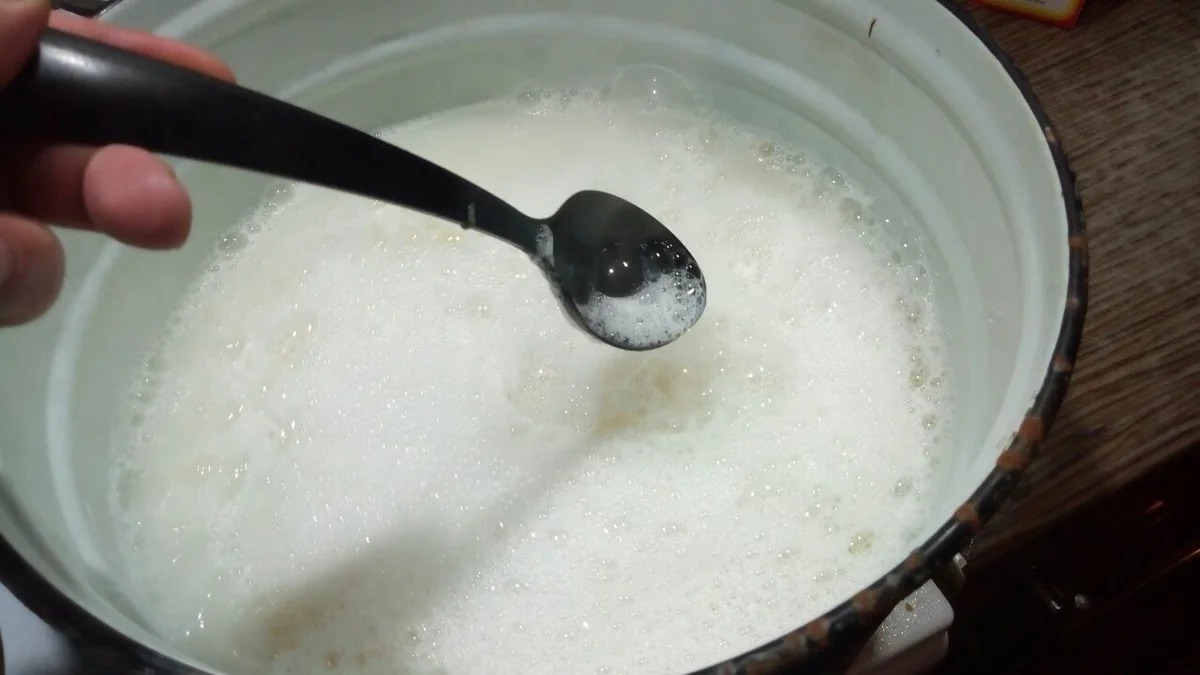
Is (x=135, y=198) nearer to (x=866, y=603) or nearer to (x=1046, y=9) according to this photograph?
(x=866, y=603)

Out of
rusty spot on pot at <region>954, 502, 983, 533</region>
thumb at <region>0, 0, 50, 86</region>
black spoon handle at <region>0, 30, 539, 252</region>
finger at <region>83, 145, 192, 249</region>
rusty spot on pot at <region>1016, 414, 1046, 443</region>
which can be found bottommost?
rusty spot on pot at <region>954, 502, 983, 533</region>

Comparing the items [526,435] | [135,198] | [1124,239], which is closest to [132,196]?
[135,198]

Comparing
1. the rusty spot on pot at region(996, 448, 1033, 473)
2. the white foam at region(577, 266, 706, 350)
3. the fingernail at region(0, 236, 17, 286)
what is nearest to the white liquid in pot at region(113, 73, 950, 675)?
the white foam at region(577, 266, 706, 350)

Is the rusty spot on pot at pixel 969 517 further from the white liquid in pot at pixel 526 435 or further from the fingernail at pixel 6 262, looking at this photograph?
the fingernail at pixel 6 262

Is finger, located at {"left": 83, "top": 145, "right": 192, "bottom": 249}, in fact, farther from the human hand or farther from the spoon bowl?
the spoon bowl

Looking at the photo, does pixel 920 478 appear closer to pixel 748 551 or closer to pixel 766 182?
pixel 748 551

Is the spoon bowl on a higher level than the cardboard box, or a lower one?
lower

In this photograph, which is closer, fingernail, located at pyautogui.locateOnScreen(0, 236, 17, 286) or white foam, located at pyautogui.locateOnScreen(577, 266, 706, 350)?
fingernail, located at pyautogui.locateOnScreen(0, 236, 17, 286)
